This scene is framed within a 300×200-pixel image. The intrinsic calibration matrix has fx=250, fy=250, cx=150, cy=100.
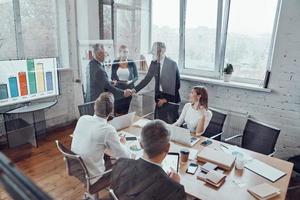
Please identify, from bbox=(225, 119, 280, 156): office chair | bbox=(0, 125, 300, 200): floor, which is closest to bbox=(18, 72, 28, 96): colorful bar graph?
bbox=(0, 125, 300, 200): floor

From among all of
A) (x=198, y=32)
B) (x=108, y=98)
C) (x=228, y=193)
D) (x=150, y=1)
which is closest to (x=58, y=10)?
(x=150, y=1)

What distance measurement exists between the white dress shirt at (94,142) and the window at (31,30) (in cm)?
232

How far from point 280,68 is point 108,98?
7.50 feet

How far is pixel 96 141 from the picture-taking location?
197 cm

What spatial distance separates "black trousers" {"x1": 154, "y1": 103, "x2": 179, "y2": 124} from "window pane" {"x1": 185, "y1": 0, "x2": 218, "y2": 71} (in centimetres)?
104

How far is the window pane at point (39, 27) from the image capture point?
3.73 metres

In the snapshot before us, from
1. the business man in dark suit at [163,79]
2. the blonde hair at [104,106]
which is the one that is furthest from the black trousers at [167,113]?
the blonde hair at [104,106]

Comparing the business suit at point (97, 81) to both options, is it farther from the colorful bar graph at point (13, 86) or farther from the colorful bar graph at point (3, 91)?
the colorful bar graph at point (3, 91)

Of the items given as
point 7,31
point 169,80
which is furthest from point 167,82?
point 7,31

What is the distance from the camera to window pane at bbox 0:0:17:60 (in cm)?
347

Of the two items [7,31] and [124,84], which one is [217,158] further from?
[7,31]

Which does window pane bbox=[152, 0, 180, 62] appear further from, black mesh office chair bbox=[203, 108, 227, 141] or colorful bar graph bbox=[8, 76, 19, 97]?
colorful bar graph bbox=[8, 76, 19, 97]

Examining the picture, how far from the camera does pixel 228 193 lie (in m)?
1.66

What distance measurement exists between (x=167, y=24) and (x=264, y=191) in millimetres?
3421
